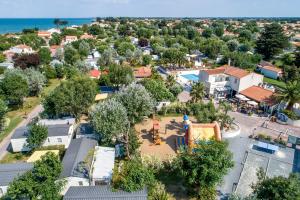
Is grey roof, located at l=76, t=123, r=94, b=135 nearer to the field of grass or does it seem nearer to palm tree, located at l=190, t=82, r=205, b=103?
Answer: the field of grass

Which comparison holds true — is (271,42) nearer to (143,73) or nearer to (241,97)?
(241,97)

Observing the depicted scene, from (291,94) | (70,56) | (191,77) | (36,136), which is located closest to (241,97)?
(291,94)

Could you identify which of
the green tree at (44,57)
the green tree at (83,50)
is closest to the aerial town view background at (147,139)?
the green tree at (44,57)

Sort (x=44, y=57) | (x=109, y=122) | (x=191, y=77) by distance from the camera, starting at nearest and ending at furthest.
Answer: (x=109, y=122) < (x=191, y=77) < (x=44, y=57)

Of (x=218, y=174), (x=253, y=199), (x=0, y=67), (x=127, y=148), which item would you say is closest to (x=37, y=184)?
(x=127, y=148)

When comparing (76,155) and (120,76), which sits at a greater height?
(120,76)

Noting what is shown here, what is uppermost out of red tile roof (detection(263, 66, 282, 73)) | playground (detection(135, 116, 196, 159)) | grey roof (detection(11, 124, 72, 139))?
red tile roof (detection(263, 66, 282, 73))

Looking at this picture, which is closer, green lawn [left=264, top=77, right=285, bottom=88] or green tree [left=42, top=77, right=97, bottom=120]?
green tree [left=42, top=77, right=97, bottom=120]

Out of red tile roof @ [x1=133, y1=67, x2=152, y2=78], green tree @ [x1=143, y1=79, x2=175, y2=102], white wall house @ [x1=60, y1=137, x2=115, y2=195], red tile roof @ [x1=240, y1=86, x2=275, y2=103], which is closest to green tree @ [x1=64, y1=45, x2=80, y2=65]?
red tile roof @ [x1=133, y1=67, x2=152, y2=78]
